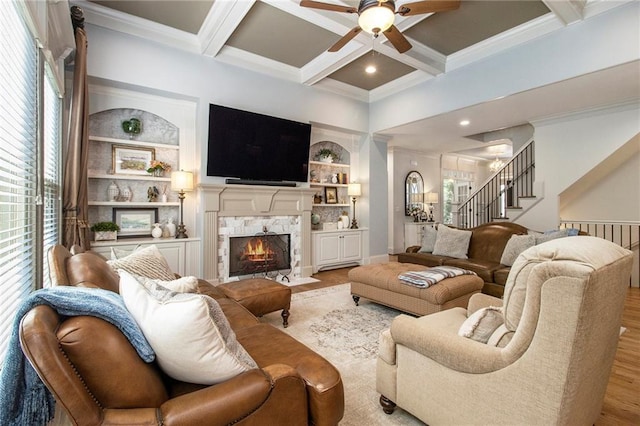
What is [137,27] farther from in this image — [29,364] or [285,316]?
[29,364]

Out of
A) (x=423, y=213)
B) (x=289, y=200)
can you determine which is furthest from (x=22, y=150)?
(x=423, y=213)

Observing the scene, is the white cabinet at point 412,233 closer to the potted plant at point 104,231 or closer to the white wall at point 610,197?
the white wall at point 610,197

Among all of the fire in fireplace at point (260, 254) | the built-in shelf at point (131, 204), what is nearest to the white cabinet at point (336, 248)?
the fire in fireplace at point (260, 254)

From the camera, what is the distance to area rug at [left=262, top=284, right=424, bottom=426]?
182 centimetres

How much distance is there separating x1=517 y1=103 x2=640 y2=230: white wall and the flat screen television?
4.04 meters

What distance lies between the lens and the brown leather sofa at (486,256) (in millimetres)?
3820

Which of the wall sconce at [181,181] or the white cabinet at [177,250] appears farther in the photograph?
the wall sconce at [181,181]

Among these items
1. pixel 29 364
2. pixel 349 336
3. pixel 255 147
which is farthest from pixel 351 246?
pixel 29 364

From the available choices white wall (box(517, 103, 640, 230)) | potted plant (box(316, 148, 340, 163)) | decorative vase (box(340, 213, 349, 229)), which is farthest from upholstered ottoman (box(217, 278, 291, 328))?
white wall (box(517, 103, 640, 230))

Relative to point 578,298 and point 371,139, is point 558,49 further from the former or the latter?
point 578,298

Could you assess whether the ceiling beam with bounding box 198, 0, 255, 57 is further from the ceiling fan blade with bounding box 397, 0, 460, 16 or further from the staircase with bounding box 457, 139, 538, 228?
the staircase with bounding box 457, 139, 538, 228

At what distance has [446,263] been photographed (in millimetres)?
4309

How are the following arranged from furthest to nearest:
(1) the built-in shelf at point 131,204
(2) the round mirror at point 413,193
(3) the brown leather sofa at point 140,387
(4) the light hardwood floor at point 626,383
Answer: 1. (2) the round mirror at point 413,193
2. (1) the built-in shelf at point 131,204
3. (4) the light hardwood floor at point 626,383
4. (3) the brown leather sofa at point 140,387

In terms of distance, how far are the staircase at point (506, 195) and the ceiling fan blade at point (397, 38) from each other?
3.82 metres
